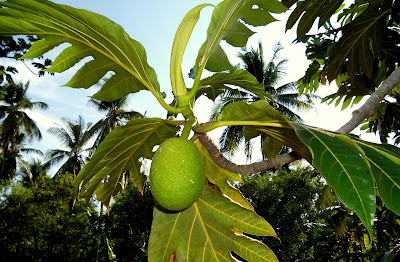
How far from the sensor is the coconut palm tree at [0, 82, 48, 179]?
21047 mm

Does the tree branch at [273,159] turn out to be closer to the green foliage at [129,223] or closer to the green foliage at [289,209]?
the green foliage at [289,209]

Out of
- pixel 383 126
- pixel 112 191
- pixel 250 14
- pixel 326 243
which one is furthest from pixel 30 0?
pixel 326 243

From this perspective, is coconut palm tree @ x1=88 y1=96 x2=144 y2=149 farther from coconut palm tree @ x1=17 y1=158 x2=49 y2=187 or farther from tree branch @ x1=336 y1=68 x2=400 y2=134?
tree branch @ x1=336 y1=68 x2=400 y2=134

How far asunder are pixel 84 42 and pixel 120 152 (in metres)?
0.53

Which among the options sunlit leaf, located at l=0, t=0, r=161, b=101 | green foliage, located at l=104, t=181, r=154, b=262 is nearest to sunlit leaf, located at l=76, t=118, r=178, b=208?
sunlit leaf, located at l=0, t=0, r=161, b=101

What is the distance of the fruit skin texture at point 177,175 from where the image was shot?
98 centimetres

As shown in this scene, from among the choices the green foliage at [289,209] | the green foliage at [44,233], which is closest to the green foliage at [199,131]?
the green foliage at [289,209]

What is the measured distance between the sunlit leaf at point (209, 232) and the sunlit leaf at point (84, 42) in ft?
1.86

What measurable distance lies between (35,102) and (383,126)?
25795mm

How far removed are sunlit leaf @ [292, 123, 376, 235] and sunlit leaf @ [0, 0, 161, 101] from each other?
2.07 feet

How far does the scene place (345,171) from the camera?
2.54 ft

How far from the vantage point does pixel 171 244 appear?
136 centimetres

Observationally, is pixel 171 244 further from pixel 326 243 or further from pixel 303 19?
pixel 326 243

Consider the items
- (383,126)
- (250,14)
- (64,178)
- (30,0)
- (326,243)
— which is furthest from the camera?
(64,178)
